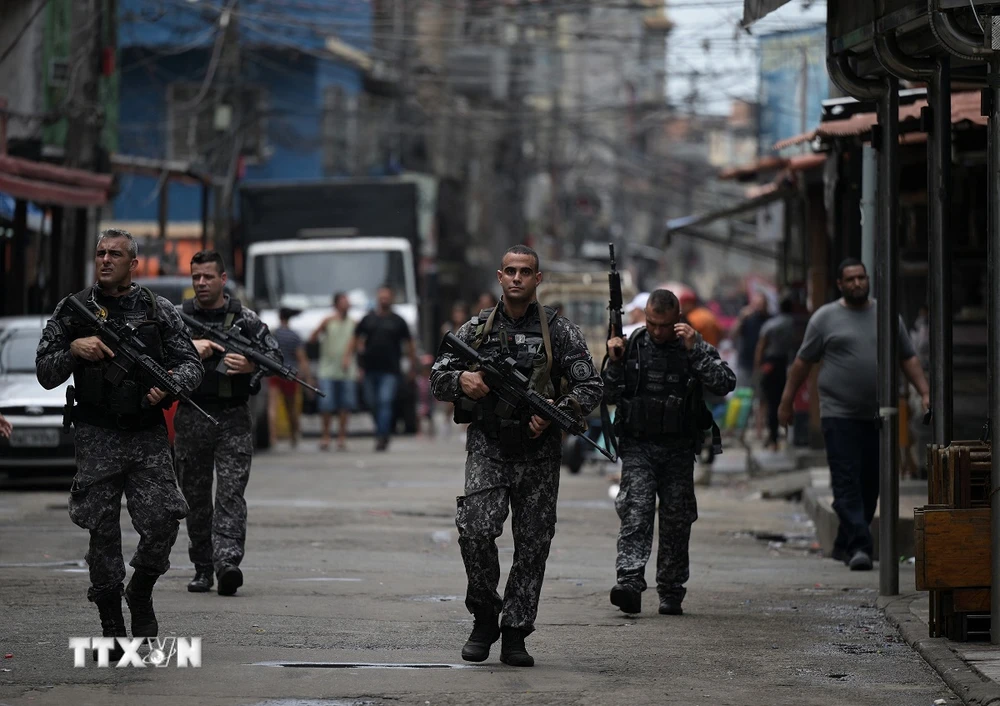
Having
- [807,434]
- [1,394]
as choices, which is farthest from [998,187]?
[807,434]

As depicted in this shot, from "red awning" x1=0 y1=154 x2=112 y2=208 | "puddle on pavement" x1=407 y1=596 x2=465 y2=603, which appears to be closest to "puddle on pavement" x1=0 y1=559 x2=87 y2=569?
"puddle on pavement" x1=407 y1=596 x2=465 y2=603

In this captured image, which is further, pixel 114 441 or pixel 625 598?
pixel 625 598

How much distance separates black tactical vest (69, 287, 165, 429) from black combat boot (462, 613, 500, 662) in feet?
5.54

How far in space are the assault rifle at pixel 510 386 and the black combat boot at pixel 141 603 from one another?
1.71 metres

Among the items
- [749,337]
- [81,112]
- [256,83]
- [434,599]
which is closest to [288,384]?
[81,112]

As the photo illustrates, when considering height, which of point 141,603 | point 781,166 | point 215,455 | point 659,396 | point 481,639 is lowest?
point 481,639

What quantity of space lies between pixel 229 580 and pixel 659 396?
2.56m

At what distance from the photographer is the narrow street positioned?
25.3 feet

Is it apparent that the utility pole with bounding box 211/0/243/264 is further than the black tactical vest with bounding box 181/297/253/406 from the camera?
Yes

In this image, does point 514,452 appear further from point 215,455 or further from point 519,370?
point 215,455

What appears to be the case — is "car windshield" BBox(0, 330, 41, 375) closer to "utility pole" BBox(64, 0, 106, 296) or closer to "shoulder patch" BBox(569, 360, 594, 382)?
"utility pole" BBox(64, 0, 106, 296)

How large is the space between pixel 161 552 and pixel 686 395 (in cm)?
326

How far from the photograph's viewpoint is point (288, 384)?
25703 mm

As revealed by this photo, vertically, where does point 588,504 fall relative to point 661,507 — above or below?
below
